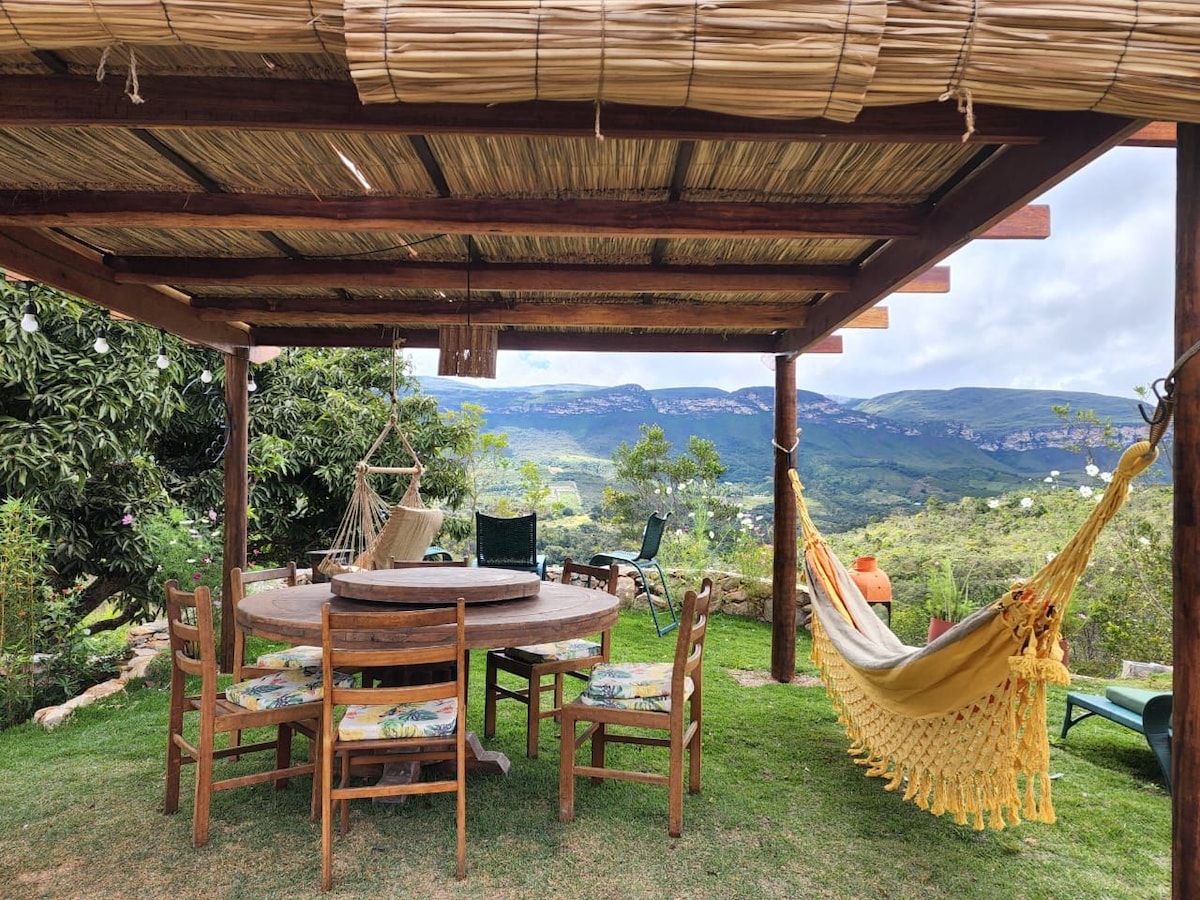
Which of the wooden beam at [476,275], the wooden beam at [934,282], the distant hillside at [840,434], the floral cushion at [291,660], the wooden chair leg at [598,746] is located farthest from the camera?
the distant hillside at [840,434]

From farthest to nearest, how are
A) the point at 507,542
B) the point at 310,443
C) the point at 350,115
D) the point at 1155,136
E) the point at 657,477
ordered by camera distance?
the point at 657,477, the point at 310,443, the point at 507,542, the point at 1155,136, the point at 350,115

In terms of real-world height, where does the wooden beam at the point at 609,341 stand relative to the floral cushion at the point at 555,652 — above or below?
above

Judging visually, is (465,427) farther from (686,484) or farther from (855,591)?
(855,591)

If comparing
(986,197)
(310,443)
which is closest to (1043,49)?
(986,197)

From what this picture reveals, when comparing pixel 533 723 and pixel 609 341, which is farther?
pixel 609 341

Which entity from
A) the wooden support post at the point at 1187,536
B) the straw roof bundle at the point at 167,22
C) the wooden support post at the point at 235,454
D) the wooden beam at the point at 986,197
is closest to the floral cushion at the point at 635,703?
the wooden support post at the point at 1187,536

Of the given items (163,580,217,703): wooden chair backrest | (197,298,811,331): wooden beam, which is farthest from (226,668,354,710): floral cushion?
(197,298,811,331): wooden beam

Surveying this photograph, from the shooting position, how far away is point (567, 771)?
2.40m

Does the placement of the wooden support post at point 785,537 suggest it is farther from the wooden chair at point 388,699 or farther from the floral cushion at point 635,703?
the wooden chair at point 388,699

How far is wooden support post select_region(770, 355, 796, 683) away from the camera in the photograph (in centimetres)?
408

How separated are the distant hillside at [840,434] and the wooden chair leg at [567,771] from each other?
507 centimetres

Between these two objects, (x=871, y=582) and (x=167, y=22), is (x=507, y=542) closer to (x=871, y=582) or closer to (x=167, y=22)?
(x=871, y=582)

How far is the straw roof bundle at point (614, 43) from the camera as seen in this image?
3.85 feet

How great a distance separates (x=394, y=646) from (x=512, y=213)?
1.46 metres
